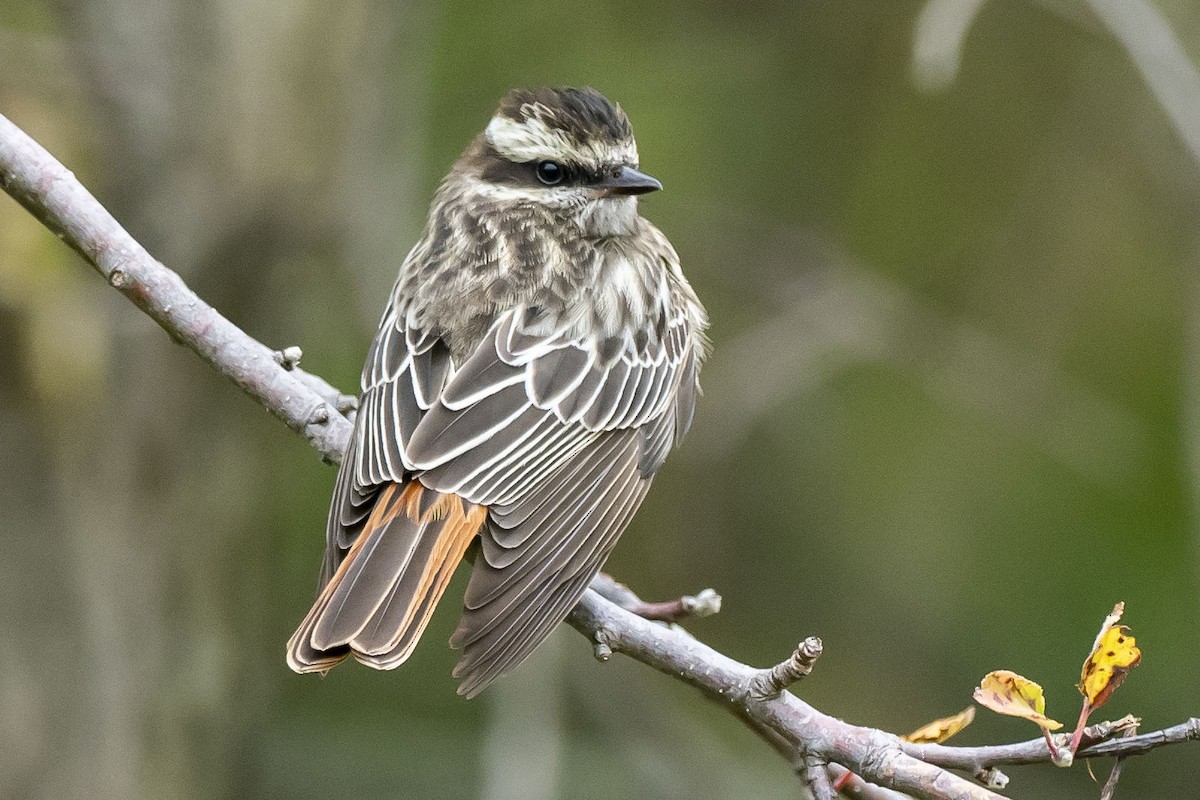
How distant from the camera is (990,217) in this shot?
8.34 m

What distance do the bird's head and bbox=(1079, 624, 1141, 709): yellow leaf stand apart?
2154 mm

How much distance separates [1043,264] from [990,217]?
1.29 ft

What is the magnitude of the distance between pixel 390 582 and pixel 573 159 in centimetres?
171

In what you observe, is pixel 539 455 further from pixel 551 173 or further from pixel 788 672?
pixel 788 672

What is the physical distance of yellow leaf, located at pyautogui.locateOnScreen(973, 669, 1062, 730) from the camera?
2.91m

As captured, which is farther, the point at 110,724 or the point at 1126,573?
the point at 1126,573

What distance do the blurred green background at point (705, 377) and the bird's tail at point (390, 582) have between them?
212 centimetres

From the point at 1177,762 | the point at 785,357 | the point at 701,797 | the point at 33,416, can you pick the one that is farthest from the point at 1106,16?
the point at 33,416

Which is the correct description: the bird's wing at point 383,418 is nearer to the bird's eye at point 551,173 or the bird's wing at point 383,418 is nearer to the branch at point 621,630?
the branch at point 621,630

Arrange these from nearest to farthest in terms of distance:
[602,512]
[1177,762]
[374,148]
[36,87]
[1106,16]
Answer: [602,512], [1106,16], [36,87], [374,148], [1177,762]

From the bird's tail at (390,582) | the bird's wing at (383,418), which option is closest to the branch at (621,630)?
the bird's wing at (383,418)

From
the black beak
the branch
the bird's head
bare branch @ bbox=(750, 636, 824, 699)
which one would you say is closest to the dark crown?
the bird's head

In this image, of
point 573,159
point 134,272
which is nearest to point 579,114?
point 573,159

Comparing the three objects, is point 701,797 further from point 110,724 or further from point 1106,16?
point 1106,16
